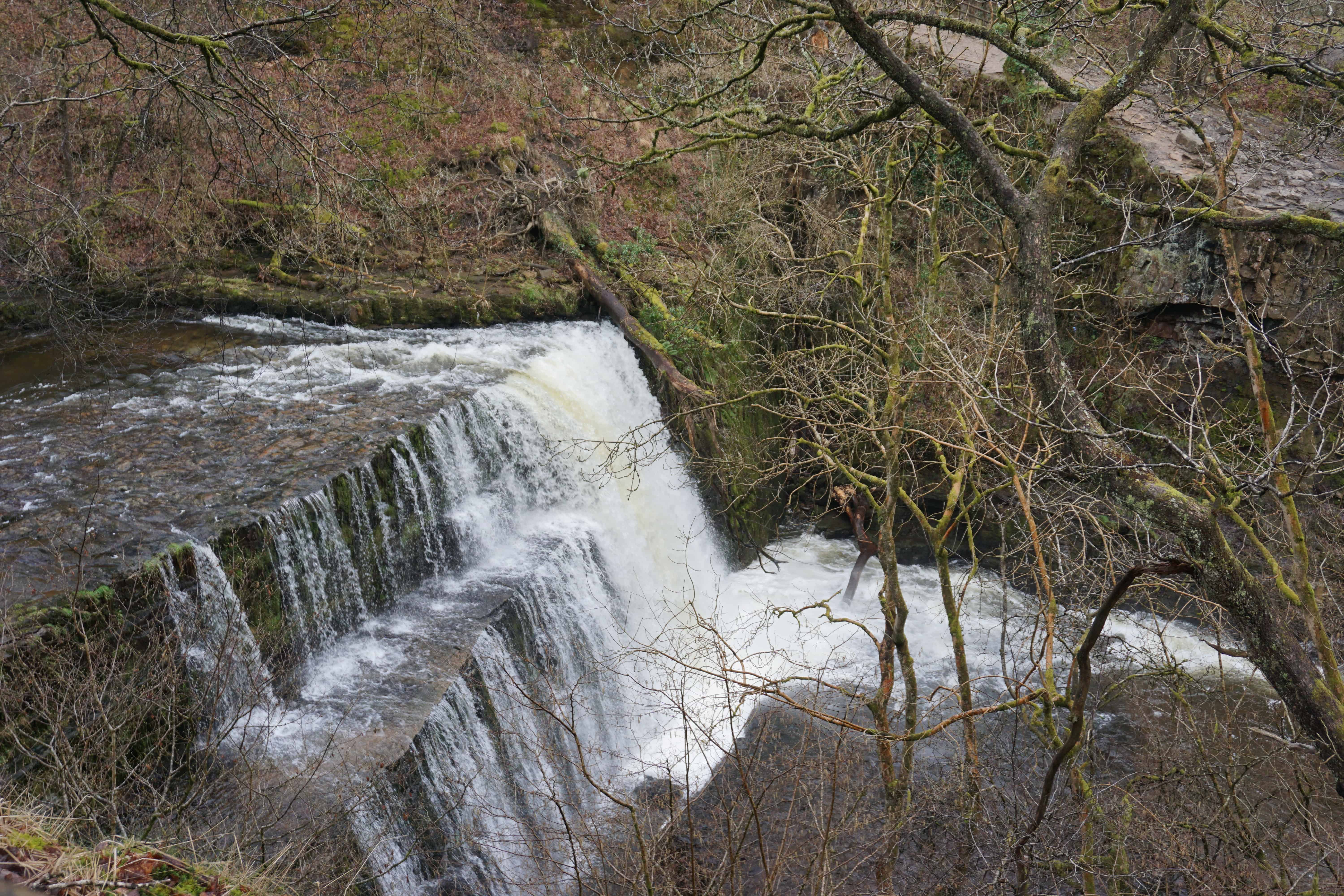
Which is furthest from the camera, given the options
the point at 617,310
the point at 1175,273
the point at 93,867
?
the point at 617,310

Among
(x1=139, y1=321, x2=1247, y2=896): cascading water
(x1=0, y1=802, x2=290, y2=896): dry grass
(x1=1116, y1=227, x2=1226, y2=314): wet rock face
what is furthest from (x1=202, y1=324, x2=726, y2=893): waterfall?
(x1=1116, y1=227, x2=1226, y2=314): wet rock face

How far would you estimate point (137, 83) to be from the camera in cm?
389

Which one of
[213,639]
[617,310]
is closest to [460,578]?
[213,639]

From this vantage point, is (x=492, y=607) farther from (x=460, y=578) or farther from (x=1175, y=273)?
(x=1175, y=273)

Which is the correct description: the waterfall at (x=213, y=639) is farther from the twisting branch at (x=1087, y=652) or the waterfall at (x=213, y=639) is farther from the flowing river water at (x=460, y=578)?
the twisting branch at (x=1087, y=652)

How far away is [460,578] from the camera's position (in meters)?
8.25

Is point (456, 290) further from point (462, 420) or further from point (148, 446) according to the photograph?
point (148, 446)

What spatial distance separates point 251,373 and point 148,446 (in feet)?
6.10

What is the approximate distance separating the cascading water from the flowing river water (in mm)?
30

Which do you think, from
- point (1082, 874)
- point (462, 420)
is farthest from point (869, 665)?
point (462, 420)

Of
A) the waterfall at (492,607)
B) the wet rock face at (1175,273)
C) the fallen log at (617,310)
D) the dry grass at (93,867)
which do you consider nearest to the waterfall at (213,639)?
the waterfall at (492,607)

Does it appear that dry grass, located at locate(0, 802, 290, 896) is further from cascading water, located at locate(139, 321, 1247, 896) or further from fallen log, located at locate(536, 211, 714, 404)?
fallen log, located at locate(536, 211, 714, 404)

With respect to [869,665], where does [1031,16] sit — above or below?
above

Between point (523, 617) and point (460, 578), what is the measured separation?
0.92m
